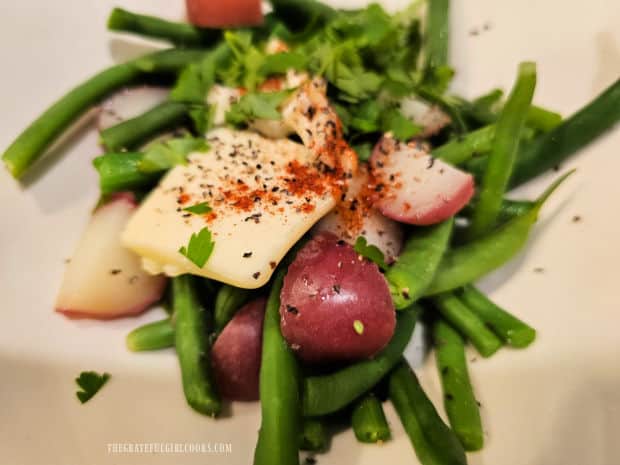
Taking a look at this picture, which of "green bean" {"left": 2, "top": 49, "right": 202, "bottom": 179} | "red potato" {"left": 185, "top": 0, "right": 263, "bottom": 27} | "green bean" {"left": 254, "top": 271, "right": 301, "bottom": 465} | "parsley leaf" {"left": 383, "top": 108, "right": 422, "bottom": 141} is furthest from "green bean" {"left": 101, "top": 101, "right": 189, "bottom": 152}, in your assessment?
"green bean" {"left": 254, "top": 271, "right": 301, "bottom": 465}

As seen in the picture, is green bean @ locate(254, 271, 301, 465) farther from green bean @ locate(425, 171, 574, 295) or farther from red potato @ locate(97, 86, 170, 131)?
red potato @ locate(97, 86, 170, 131)

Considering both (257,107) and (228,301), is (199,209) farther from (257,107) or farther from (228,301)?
(257,107)

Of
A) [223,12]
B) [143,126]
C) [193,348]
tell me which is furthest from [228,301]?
[223,12]

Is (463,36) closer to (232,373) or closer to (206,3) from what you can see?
(206,3)

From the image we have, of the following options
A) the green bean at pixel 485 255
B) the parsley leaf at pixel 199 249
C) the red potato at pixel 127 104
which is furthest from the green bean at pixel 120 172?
the green bean at pixel 485 255

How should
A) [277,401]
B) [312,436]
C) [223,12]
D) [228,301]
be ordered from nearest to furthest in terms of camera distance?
[277,401]
[312,436]
[228,301]
[223,12]

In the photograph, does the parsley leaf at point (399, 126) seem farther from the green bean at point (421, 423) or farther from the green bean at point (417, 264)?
the green bean at point (421, 423)
